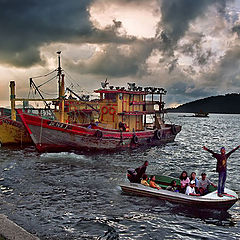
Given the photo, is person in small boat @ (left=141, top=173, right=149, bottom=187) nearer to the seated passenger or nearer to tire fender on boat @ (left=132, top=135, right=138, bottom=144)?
the seated passenger

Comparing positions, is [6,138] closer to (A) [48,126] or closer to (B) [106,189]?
(A) [48,126]

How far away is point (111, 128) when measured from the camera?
29859 millimetres

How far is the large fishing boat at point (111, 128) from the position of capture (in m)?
24.7

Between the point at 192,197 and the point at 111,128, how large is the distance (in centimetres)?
1807

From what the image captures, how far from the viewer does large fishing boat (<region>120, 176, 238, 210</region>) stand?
1218cm

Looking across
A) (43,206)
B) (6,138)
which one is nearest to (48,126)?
(6,138)

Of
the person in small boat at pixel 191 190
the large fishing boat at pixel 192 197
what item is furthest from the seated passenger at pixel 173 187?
the person in small boat at pixel 191 190

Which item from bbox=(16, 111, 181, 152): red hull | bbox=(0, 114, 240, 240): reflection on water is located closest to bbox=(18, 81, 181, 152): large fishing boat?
bbox=(16, 111, 181, 152): red hull

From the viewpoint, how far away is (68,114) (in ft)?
120

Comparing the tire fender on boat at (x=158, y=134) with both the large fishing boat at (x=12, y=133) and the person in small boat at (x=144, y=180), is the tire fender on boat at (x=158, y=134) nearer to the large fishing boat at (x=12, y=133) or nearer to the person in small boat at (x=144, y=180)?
the large fishing boat at (x=12, y=133)

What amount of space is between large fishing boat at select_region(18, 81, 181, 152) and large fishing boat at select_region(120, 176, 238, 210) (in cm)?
1173

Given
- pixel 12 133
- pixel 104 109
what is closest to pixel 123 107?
pixel 104 109

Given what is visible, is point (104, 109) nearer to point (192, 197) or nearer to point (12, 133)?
point (12, 133)

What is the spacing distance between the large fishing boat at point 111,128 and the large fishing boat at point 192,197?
1173cm
